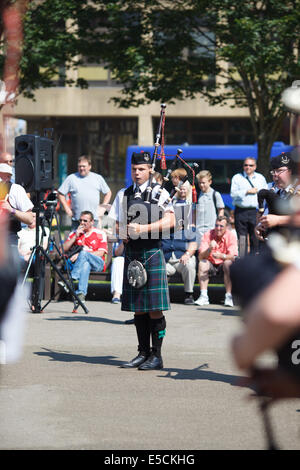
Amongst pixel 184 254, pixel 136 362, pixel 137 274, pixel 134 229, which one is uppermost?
pixel 134 229

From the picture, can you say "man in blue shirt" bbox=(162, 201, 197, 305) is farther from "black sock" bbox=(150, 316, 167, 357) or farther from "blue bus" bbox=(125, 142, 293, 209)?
"blue bus" bbox=(125, 142, 293, 209)

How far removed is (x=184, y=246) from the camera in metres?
13.3

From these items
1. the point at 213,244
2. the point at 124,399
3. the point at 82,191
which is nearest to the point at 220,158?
the point at 82,191

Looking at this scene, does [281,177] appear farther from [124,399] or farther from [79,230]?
[79,230]

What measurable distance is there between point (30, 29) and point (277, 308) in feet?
66.8

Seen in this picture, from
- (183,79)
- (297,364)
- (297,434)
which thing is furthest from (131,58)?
(297,364)

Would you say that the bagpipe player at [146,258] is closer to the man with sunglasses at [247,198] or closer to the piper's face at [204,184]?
Result: the piper's face at [204,184]

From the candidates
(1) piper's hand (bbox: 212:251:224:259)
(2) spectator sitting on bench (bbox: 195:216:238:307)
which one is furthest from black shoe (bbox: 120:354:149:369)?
(1) piper's hand (bbox: 212:251:224:259)

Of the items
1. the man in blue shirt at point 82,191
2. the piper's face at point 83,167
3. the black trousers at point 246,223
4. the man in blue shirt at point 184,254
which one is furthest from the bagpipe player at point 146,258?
the black trousers at point 246,223

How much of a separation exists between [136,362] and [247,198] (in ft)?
23.0

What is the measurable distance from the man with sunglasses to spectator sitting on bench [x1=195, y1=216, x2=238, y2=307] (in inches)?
52.8

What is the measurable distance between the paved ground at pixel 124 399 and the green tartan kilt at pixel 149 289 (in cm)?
59

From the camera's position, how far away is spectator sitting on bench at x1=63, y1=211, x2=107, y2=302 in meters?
12.9
